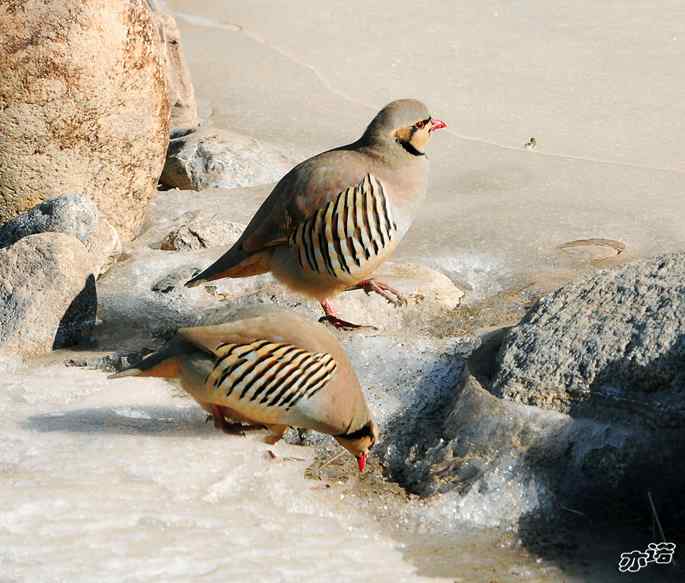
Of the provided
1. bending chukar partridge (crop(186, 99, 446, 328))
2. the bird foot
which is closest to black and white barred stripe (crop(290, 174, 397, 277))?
bending chukar partridge (crop(186, 99, 446, 328))

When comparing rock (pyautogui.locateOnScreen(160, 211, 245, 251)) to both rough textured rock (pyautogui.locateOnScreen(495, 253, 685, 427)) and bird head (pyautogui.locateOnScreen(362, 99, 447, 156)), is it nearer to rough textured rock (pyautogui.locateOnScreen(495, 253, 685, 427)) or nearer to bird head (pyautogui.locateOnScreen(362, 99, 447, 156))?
bird head (pyautogui.locateOnScreen(362, 99, 447, 156))

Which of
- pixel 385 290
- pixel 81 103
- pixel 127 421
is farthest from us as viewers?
pixel 81 103

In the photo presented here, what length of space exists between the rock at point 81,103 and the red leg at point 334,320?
7.45 feet

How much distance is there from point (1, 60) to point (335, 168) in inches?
102

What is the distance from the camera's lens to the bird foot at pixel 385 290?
657 cm

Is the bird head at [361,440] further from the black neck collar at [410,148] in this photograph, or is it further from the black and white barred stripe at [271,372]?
the black neck collar at [410,148]

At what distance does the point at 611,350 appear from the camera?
16.5 feet

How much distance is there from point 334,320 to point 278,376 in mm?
1445

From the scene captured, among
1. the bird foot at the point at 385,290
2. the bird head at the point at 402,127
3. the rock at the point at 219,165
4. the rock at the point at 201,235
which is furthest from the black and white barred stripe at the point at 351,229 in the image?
the rock at the point at 219,165

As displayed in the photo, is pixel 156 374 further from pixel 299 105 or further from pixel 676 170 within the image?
pixel 299 105

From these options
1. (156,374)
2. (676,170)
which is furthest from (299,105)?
(156,374)

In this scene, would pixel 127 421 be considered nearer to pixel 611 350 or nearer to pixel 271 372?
pixel 271 372

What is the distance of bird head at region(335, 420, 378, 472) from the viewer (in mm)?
5008

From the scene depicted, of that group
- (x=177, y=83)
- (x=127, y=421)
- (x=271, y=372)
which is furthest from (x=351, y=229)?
(x=177, y=83)
